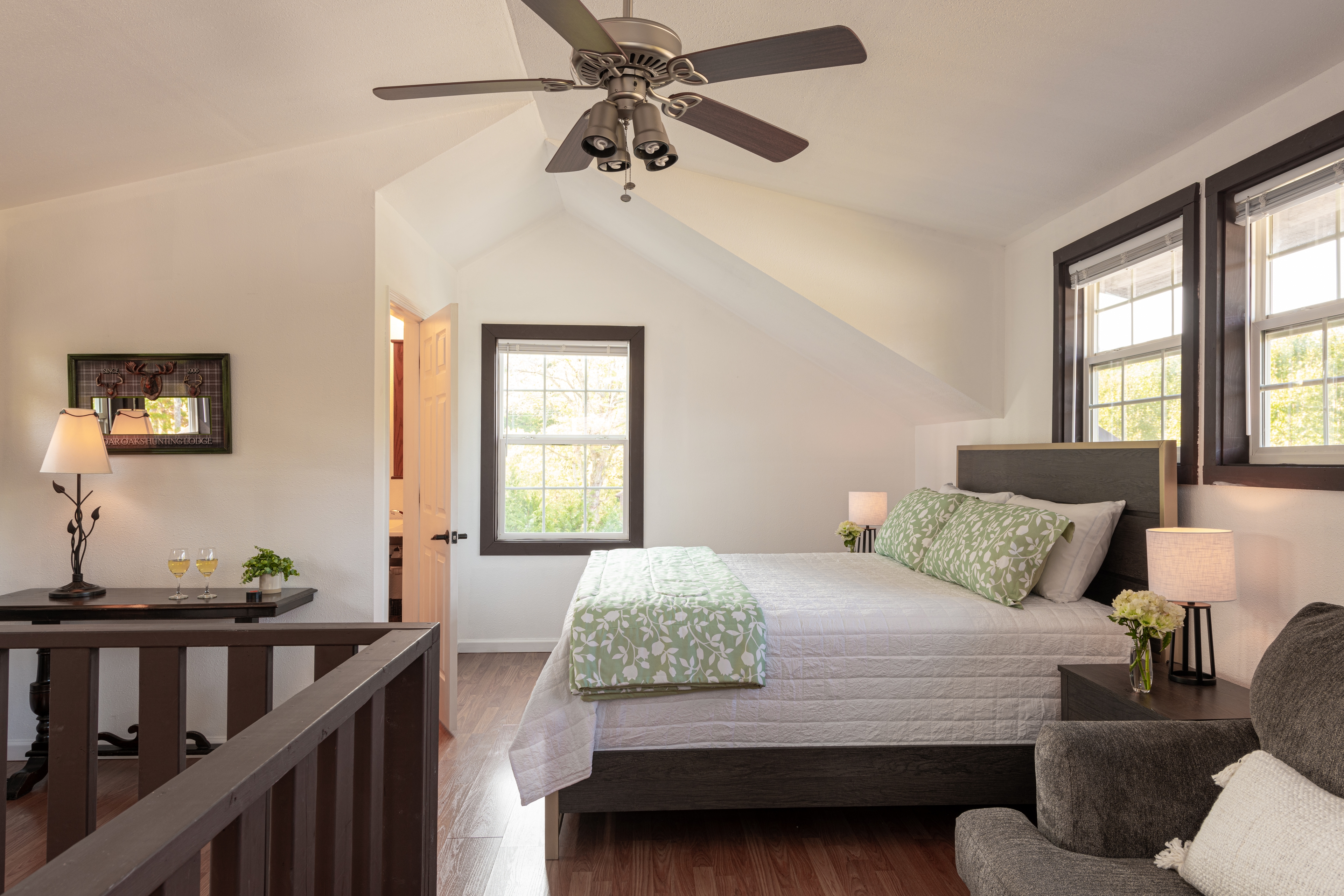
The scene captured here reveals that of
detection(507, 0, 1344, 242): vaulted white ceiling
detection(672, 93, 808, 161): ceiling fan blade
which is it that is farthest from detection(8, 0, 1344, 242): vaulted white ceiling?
detection(672, 93, 808, 161): ceiling fan blade

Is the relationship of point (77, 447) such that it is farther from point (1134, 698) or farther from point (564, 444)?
point (1134, 698)

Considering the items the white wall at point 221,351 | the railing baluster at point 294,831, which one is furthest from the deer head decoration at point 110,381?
the railing baluster at point 294,831

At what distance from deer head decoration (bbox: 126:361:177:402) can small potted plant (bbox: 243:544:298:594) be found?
809 millimetres

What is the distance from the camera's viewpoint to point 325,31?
2523mm

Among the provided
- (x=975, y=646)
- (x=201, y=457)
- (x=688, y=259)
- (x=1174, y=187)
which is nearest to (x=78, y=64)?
(x=201, y=457)

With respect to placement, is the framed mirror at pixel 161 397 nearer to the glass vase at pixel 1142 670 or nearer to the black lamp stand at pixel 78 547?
the black lamp stand at pixel 78 547

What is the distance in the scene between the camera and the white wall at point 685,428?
5164 mm

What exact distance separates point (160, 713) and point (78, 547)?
2.46 meters

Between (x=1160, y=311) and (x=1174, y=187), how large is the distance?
1.60 feet

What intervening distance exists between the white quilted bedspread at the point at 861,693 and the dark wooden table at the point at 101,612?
1295 mm

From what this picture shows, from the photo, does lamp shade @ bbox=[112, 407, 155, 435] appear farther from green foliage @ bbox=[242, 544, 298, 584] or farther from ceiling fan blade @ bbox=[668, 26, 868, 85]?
ceiling fan blade @ bbox=[668, 26, 868, 85]

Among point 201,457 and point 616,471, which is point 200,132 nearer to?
point 201,457

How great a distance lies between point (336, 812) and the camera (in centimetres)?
104

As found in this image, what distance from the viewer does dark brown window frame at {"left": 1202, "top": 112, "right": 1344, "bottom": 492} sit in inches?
101
